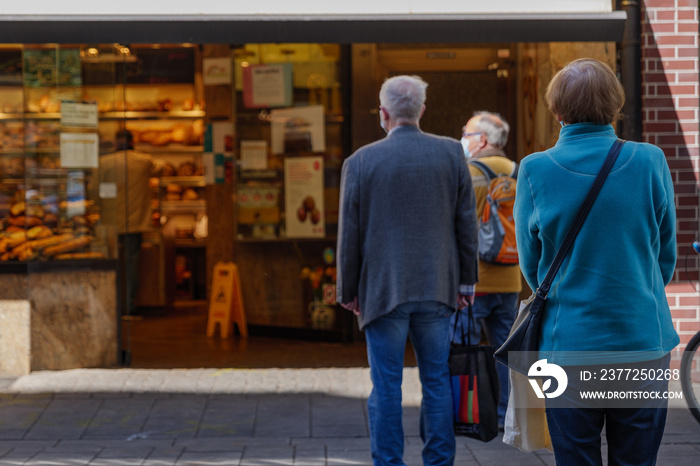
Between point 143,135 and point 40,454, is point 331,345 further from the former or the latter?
point 143,135

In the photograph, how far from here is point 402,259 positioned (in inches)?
163

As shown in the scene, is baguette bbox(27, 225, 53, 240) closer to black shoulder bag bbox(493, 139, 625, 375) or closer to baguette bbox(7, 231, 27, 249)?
baguette bbox(7, 231, 27, 249)

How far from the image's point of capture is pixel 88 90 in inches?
284

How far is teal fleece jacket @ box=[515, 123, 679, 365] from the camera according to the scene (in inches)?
103

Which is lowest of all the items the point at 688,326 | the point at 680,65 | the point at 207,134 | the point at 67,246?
the point at 688,326

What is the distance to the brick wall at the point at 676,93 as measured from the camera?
6.45 meters

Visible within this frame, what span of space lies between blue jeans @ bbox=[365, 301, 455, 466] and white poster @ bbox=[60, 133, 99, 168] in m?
3.89

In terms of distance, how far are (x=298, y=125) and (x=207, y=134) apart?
4.25 feet

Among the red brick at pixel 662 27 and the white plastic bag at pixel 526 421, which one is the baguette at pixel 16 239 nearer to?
the red brick at pixel 662 27

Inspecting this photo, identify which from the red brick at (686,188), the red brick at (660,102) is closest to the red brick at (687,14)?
the red brick at (660,102)

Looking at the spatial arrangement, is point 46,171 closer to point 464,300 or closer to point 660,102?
point 464,300

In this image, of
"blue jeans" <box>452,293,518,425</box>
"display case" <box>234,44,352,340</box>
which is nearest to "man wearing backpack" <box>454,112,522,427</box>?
"blue jeans" <box>452,293,518,425</box>

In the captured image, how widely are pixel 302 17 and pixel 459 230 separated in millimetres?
2514

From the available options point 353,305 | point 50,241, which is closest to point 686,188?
point 353,305
